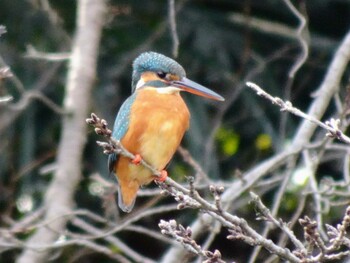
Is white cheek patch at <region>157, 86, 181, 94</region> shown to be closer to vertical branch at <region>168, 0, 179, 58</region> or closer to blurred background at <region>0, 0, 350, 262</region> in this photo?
vertical branch at <region>168, 0, 179, 58</region>

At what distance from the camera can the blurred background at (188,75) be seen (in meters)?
5.94

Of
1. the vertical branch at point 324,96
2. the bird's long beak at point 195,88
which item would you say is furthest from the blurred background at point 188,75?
the bird's long beak at point 195,88

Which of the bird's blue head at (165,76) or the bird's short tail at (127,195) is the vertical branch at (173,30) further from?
the bird's short tail at (127,195)

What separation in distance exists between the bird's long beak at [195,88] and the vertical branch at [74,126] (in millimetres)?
1380

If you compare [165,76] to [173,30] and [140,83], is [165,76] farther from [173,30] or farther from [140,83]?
[173,30]

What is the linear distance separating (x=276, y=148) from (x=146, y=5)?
4.32 feet

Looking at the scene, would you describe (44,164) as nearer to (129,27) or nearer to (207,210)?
(129,27)

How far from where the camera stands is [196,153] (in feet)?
18.7

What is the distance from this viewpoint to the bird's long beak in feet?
12.1

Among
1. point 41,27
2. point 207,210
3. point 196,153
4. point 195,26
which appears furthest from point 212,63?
point 207,210

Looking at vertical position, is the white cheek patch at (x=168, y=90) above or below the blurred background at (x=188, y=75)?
below

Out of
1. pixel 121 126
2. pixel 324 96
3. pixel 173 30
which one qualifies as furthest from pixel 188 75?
pixel 121 126

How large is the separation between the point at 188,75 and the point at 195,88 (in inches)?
90.5

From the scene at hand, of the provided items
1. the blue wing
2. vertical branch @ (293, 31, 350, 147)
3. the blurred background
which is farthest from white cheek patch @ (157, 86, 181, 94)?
the blurred background
